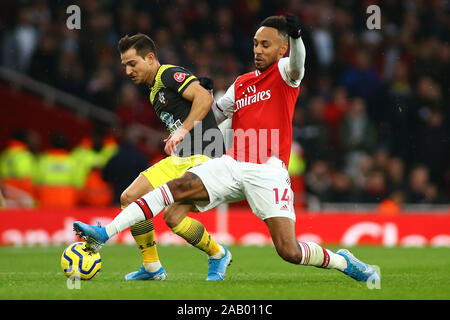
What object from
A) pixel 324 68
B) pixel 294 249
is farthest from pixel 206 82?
pixel 324 68

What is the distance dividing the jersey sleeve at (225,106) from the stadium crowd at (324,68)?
7074 mm

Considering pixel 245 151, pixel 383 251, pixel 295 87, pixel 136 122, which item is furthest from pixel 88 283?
pixel 136 122

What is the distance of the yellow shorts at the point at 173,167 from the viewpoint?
697cm

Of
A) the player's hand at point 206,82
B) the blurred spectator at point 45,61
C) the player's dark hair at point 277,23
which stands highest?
the blurred spectator at point 45,61

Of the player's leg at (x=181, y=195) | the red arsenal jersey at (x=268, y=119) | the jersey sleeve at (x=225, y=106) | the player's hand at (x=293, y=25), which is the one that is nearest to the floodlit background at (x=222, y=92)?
the jersey sleeve at (x=225, y=106)

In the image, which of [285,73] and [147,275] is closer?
[285,73]

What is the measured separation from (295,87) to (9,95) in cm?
1010

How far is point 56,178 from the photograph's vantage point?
45.5ft

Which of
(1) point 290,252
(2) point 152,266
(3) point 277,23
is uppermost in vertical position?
(3) point 277,23

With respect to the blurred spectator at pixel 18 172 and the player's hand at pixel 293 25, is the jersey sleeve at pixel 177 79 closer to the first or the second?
the player's hand at pixel 293 25

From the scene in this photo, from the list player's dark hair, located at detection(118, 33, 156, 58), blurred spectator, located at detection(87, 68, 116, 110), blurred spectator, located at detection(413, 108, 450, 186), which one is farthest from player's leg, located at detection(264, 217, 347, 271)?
blurred spectator, located at detection(87, 68, 116, 110)

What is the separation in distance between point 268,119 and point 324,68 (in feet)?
31.9

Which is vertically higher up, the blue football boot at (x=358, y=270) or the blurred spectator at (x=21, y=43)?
the blurred spectator at (x=21, y=43)

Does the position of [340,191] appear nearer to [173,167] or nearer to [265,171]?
[173,167]
